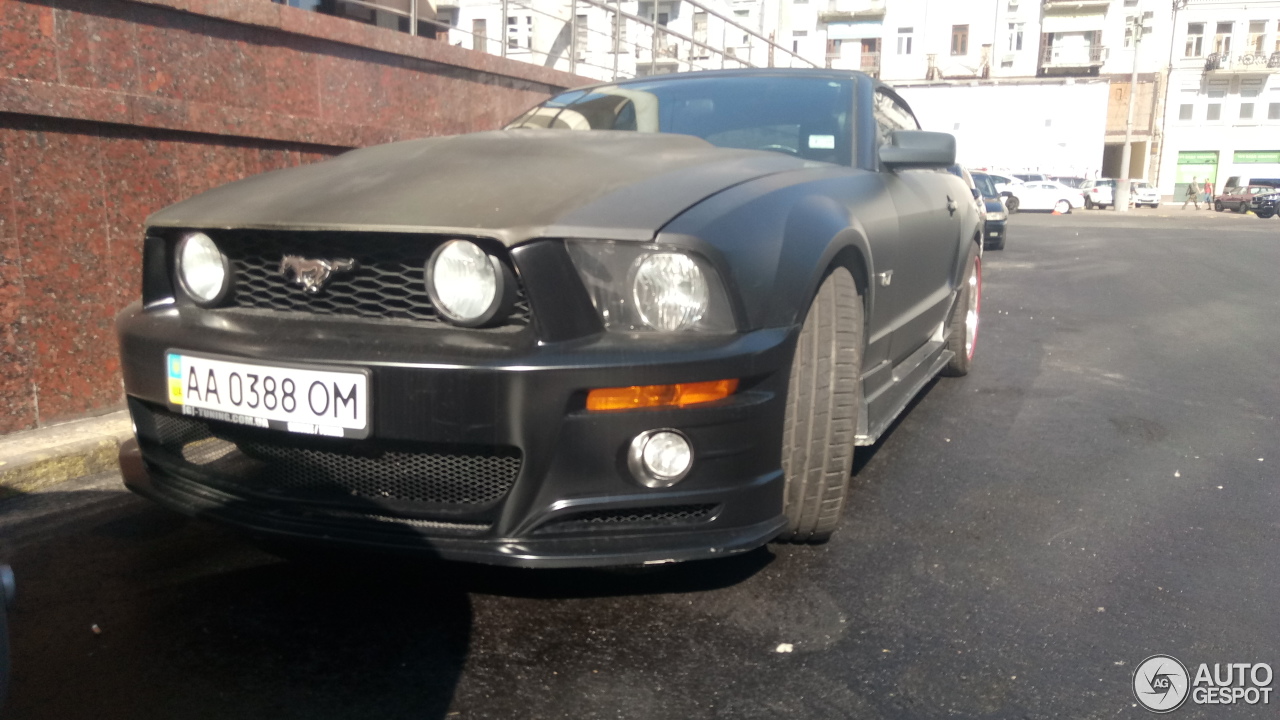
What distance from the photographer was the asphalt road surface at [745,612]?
204cm

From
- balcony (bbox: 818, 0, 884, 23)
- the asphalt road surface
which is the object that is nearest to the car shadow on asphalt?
the asphalt road surface

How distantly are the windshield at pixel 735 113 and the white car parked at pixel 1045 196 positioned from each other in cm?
3611

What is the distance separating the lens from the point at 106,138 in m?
4.09

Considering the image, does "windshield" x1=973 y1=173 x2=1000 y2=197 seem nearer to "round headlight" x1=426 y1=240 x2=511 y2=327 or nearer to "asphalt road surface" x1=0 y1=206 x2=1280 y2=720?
"asphalt road surface" x1=0 y1=206 x2=1280 y2=720

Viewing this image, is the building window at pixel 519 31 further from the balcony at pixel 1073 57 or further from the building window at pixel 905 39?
the balcony at pixel 1073 57

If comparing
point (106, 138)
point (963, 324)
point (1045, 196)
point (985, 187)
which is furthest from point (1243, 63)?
point (106, 138)

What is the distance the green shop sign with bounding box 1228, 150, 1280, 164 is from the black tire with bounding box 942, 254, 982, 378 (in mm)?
52467

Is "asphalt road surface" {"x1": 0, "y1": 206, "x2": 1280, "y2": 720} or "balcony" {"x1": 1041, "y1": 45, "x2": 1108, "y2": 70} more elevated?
"balcony" {"x1": 1041, "y1": 45, "x2": 1108, "y2": 70}

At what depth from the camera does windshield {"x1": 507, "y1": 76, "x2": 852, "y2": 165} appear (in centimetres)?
354

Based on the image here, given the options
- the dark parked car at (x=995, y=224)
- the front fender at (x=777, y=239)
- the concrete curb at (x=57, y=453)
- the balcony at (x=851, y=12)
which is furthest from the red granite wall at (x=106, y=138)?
the balcony at (x=851, y=12)

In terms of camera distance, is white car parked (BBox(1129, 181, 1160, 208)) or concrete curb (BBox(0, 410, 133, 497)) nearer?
concrete curb (BBox(0, 410, 133, 497))

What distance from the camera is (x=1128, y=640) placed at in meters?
2.32

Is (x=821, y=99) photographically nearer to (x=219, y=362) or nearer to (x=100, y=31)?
(x=219, y=362)

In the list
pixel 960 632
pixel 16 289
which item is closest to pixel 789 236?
pixel 960 632
